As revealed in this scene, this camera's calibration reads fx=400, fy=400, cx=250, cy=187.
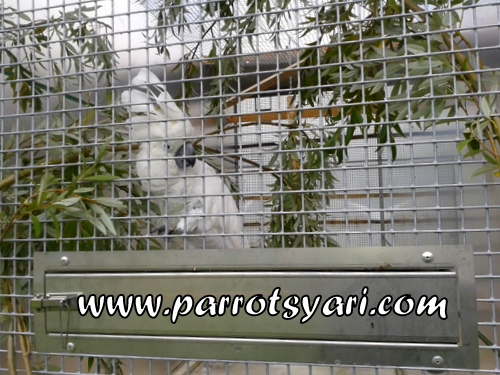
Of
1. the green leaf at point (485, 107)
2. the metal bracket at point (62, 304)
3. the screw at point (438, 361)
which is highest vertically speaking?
the green leaf at point (485, 107)

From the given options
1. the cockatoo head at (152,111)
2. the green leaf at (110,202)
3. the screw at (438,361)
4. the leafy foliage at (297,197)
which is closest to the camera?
the screw at (438,361)

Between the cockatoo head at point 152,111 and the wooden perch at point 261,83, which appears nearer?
the wooden perch at point 261,83

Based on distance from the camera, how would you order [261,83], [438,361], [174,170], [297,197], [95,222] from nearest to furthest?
[438,361] → [95,222] → [261,83] → [174,170] → [297,197]

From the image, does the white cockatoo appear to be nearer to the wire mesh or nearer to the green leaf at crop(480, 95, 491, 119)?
the wire mesh

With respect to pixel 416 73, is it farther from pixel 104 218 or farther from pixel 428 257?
pixel 104 218

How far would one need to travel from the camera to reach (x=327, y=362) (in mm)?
567

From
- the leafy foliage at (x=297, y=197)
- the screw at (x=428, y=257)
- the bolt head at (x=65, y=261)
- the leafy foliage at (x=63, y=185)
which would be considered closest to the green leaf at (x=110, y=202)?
the leafy foliage at (x=63, y=185)

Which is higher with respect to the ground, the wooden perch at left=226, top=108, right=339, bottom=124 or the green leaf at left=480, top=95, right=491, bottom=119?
the wooden perch at left=226, top=108, right=339, bottom=124

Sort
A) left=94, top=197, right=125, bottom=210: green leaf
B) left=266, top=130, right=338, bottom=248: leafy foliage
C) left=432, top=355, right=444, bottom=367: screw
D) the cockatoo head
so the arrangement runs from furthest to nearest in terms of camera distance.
A: left=266, top=130, right=338, bottom=248: leafy foliage
the cockatoo head
left=94, top=197, right=125, bottom=210: green leaf
left=432, top=355, right=444, bottom=367: screw

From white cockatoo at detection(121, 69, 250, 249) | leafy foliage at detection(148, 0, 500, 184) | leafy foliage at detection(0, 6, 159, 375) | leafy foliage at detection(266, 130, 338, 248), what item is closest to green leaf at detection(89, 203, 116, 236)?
leafy foliage at detection(0, 6, 159, 375)

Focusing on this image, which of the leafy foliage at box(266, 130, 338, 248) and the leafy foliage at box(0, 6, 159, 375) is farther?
the leafy foliage at box(266, 130, 338, 248)

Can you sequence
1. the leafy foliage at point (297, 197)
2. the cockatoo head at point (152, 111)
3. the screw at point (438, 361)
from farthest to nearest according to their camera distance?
the leafy foliage at point (297, 197)
the cockatoo head at point (152, 111)
the screw at point (438, 361)

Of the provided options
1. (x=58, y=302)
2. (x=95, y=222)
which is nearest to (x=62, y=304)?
(x=58, y=302)

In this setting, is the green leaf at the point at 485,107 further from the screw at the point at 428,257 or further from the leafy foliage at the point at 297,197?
the leafy foliage at the point at 297,197
